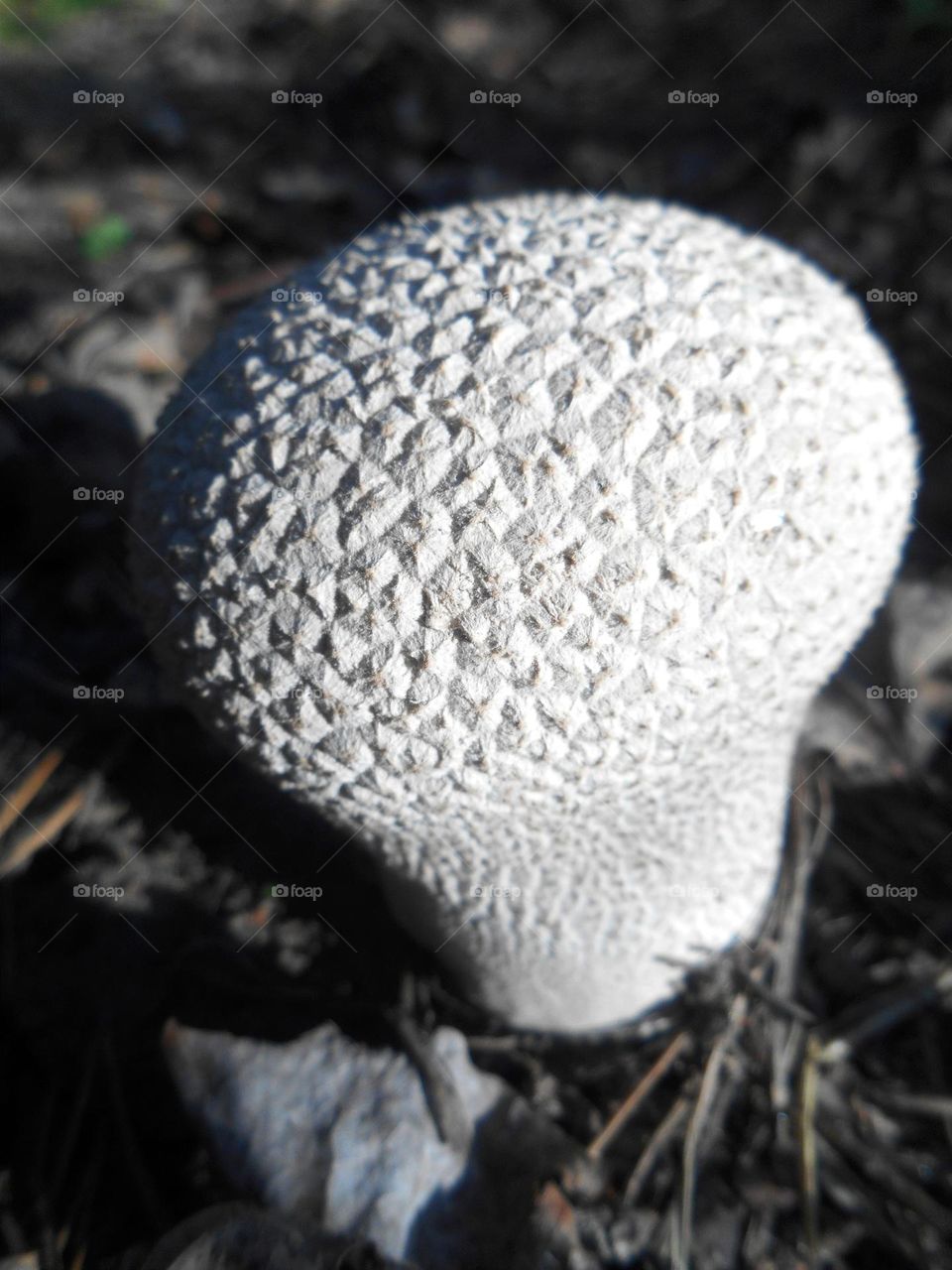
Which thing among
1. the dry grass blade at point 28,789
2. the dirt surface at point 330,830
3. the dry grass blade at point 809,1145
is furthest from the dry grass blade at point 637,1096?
the dry grass blade at point 28,789

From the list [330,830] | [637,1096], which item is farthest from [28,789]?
[637,1096]

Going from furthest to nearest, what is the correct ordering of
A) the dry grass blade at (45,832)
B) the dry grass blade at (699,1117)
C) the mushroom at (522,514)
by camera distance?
the dry grass blade at (45,832), the dry grass blade at (699,1117), the mushroom at (522,514)

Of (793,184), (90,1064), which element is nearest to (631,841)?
(90,1064)

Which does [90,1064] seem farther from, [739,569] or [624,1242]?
[739,569]

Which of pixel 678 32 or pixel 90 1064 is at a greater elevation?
pixel 678 32

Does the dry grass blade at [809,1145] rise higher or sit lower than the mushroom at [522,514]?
lower

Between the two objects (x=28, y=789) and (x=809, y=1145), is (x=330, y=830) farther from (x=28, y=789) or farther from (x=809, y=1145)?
(x=809, y=1145)

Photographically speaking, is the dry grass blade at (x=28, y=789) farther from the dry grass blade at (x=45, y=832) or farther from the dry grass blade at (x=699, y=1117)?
the dry grass blade at (x=699, y=1117)

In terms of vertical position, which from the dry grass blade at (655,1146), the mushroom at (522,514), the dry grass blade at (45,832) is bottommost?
the dry grass blade at (655,1146)
